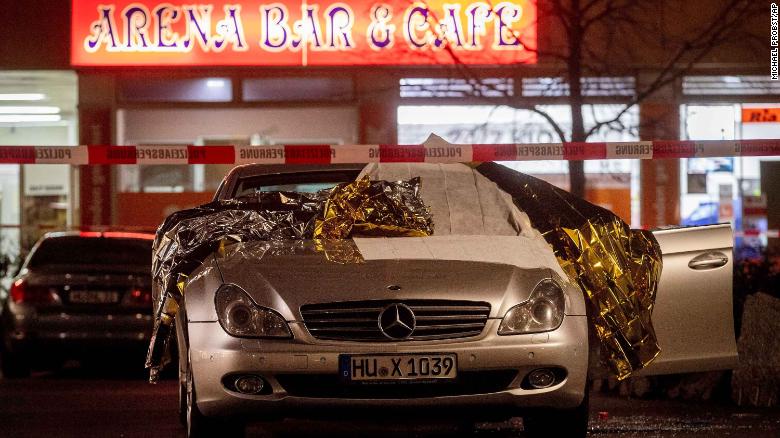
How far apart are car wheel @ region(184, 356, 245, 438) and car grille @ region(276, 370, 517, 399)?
39 centimetres

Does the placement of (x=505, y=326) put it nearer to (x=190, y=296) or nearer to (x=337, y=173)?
(x=190, y=296)

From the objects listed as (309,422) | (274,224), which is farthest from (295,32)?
(274,224)

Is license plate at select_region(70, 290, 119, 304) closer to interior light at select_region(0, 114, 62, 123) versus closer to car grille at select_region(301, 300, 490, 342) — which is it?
car grille at select_region(301, 300, 490, 342)

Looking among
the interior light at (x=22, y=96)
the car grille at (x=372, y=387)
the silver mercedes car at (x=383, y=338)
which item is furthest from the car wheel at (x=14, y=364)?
the interior light at (x=22, y=96)

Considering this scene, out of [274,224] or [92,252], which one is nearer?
[274,224]

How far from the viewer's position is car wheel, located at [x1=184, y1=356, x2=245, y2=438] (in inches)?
255

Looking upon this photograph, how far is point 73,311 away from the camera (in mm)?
11547

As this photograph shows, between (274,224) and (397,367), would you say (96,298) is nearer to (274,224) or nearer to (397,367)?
(274,224)

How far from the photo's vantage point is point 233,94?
18938 millimetres

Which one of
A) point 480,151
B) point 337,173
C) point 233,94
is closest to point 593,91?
point 233,94

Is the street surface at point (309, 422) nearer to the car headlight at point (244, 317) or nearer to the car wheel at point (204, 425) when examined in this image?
the car wheel at point (204, 425)

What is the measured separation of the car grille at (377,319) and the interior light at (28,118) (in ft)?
47.6

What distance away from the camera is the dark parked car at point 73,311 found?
11.5 metres

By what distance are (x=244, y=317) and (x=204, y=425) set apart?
558 millimetres
